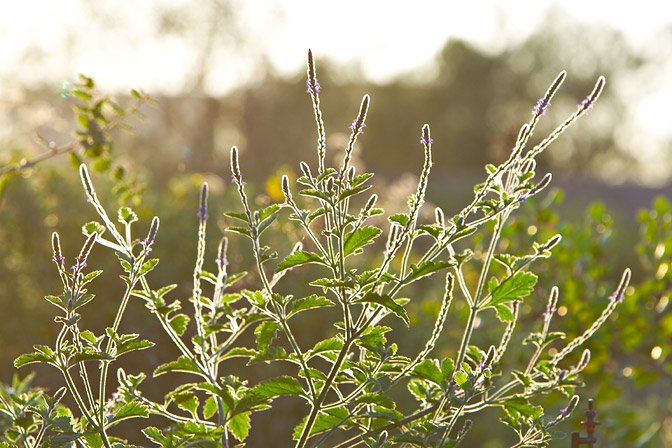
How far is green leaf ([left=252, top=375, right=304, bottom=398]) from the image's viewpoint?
5.62ft

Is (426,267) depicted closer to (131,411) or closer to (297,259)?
(297,259)

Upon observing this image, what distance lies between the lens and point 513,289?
183 centimetres

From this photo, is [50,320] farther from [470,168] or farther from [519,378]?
[470,168]

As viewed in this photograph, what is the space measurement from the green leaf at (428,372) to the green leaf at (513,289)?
0.19m

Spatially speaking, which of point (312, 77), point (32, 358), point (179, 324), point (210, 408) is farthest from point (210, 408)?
point (312, 77)

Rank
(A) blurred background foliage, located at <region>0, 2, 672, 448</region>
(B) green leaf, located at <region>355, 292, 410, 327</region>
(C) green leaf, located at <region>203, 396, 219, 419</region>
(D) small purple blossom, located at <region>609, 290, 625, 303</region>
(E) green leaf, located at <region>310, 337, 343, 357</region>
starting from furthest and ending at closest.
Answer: (A) blurred background foliage, located at <region>0, 2, 672, 448</region>, (D) small purple blossom, located at <region>609, 290, 625, 303</region>, (C) green leaf, located at <region>203, 396, 219, 419</region>, (E) green leaf, located at <region>310, 337, 343, 357</region>, (B) green leaf, located at <region>355, 292, 410, 327</region>

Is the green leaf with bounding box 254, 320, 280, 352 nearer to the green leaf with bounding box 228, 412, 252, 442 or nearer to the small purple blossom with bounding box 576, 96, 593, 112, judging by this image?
the green leaf with bounding box 228, 412, 252, 442

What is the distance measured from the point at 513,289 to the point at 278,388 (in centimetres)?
59

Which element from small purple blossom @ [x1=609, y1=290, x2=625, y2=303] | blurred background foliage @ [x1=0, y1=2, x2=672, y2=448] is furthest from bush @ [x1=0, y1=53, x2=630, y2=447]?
blurred background foliage @ [x1=0, y1=2, x2=672, y2=448]

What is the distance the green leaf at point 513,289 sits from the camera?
1806 millimetres

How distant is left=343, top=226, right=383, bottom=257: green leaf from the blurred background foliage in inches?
54.2

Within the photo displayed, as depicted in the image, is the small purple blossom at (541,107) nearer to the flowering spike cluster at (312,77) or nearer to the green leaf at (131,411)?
the flowering spike cluster at (312,77)

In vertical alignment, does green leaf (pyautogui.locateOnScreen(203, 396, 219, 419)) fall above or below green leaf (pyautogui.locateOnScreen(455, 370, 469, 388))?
below

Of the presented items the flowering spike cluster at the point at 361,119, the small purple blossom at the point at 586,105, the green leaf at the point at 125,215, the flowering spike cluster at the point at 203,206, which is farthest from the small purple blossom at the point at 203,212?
the small purple blossom at the point at 586,105
